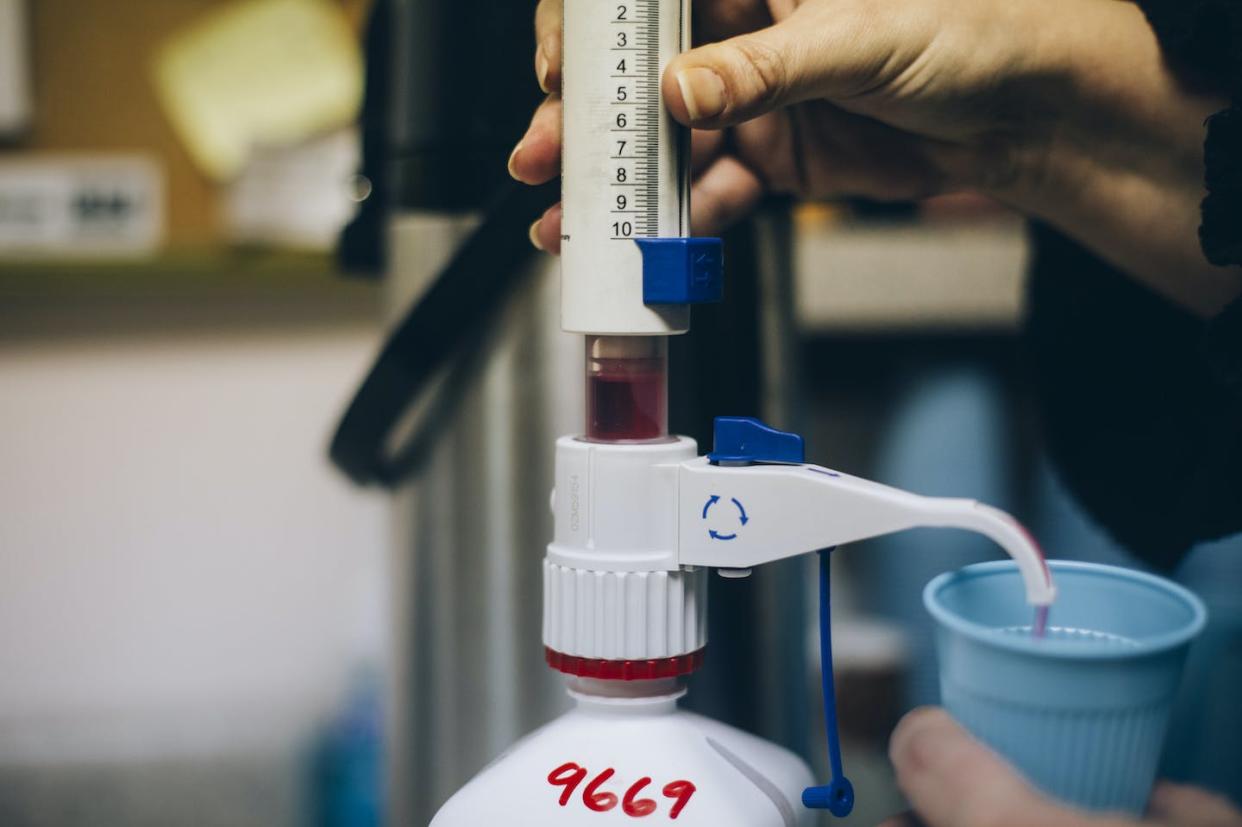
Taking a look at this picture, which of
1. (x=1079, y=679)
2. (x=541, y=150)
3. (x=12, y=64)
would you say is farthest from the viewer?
(x=12, y=64)

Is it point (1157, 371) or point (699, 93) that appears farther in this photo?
point (1157, 371)

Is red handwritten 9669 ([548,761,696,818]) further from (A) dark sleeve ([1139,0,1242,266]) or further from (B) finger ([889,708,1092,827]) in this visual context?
(A) dark sleeve ([1139,0,1242,266])

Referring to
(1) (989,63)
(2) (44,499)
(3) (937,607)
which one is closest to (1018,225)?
(1) (989,63)

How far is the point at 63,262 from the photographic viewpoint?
839 millimetres

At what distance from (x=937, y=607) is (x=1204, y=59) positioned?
7.7 inches

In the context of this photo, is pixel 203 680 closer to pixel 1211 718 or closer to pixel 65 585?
pixel 65 585

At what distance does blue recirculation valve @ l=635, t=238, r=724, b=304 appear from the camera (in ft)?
0.88

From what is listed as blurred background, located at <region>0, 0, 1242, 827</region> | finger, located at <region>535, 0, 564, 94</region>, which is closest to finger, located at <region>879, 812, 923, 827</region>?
finger, located at <region>535, 0, 564, 94</region>

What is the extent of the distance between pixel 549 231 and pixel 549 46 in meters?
0.05

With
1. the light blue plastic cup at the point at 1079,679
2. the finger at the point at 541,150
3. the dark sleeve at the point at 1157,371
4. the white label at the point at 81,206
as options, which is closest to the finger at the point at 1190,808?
the light blue plastic cup at the point at 1079,679

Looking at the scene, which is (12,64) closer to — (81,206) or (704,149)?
(81,206)

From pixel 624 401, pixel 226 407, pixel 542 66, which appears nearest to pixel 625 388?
pixel 624 401

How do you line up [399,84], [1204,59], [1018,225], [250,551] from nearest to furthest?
[1204,59] → [399,84] → [1018,225] → [250,551]

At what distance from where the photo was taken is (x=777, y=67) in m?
0.30
